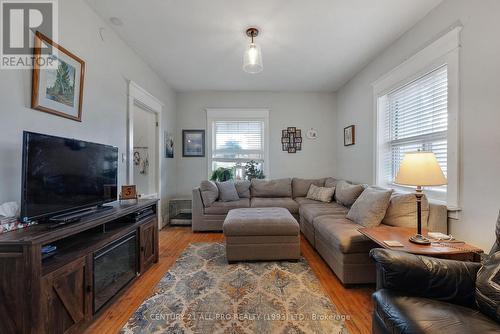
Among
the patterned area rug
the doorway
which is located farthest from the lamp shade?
the doorway

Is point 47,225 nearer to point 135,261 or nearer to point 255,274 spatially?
point 135,261

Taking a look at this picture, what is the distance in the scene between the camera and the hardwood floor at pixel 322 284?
1.65m

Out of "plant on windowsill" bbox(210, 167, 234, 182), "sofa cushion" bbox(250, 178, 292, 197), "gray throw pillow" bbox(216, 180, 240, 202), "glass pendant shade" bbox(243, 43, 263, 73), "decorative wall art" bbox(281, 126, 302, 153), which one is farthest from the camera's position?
"decorative wall art" bbox(281, 126, 302, 153)

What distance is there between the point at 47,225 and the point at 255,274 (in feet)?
5.84

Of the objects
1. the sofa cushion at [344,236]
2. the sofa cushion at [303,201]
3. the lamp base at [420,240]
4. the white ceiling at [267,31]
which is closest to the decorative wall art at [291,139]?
the sofa cushion at [303,201]

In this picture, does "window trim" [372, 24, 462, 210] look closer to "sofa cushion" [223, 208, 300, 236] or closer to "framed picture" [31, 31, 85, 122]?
"sofa cushion" [223, 208, 300, 236]

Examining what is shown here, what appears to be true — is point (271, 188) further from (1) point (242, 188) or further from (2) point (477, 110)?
(2) point (477, 110)

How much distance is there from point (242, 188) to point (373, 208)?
2.53 metres

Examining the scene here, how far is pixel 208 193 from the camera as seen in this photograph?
3.90 m

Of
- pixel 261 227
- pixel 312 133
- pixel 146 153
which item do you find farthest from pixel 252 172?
pixel 261 227

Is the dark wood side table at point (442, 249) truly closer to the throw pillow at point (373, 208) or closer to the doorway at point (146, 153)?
the throw pillow at point (373, 208)

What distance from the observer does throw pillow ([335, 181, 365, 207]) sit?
3.23 meters

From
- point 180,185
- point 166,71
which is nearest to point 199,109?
point 166,71

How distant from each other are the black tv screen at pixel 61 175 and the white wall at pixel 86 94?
10.0 inches
